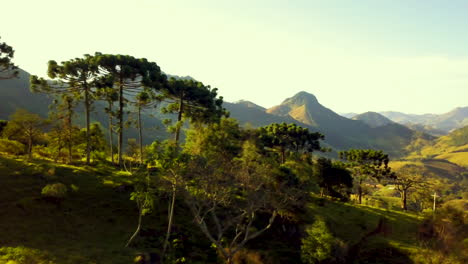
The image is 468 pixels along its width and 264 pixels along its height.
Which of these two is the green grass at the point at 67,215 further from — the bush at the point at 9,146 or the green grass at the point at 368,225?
the green grass at the point at 368,225

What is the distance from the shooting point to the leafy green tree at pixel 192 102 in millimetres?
57625

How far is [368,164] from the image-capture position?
79312mm

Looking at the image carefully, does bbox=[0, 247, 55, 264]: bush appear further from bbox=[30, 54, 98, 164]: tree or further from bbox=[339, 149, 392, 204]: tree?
bbox=[339, 149, 392, 204]: tree

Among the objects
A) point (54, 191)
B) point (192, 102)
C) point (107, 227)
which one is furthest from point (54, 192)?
point (192, 102)

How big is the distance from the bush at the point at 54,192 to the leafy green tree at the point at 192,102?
2278 centimetres

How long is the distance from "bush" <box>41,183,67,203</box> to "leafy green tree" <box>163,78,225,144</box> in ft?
74.8

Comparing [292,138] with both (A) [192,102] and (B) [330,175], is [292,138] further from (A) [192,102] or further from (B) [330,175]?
(A) [192,102]

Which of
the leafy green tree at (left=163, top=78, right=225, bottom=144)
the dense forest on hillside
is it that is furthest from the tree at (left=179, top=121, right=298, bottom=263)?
the leafy green tree at (left=163, top=78, right=225, bottom=144)

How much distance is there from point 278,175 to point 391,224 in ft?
86.6

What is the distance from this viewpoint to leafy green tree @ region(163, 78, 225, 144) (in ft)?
189

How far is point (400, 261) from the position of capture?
1638 inches

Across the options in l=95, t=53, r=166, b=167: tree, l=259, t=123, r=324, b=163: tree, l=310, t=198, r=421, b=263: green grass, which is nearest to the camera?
l=310, t=198, r=421, b=263: green grass

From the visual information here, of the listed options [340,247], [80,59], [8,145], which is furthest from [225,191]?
[8,145]

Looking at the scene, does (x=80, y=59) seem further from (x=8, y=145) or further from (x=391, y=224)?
(x=391, y=224)
